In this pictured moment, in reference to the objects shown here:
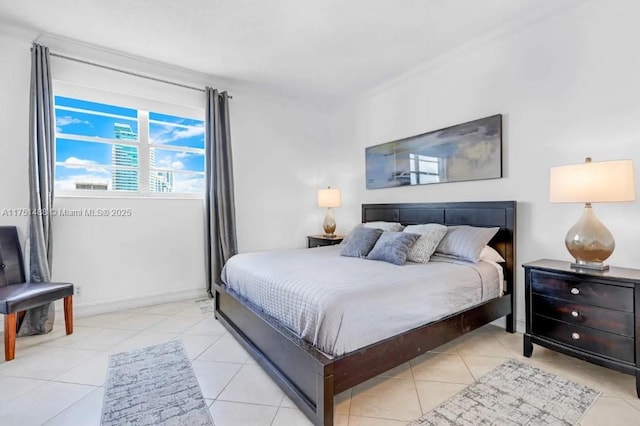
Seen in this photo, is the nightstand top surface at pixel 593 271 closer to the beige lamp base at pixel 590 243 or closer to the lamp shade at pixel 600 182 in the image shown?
the beige lamp base at pixel 590 243

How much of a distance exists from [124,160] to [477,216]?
12.5 feet

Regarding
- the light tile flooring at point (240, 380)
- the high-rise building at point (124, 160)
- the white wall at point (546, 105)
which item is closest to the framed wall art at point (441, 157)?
the white wall at point (546, 105)

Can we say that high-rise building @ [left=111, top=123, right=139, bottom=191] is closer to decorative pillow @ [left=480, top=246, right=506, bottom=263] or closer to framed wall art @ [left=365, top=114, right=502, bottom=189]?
framed wall art @ [left=365, top=114, right=502, bottom=189]

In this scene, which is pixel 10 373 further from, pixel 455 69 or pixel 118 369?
pixel 455 69

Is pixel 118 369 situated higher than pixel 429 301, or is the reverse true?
pixel 429 301

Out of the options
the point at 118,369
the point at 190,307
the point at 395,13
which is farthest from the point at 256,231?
the point at 395,13

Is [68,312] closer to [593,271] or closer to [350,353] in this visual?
[350,353]

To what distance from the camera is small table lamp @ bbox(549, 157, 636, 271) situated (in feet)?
6.22

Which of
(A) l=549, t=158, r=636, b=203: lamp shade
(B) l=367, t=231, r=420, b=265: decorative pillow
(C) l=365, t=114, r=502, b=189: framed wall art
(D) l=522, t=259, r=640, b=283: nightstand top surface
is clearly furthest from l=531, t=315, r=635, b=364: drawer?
(C) l=365, t=114, r=502, b=189: framed wall art

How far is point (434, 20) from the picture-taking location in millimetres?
2605

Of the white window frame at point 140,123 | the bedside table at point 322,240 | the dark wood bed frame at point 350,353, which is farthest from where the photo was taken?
the bedside table at point 322,240

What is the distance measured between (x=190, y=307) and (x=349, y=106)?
3.47 meters

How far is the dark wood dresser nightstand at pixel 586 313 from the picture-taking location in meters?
1.81

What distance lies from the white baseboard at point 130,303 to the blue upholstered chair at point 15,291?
0.48m
